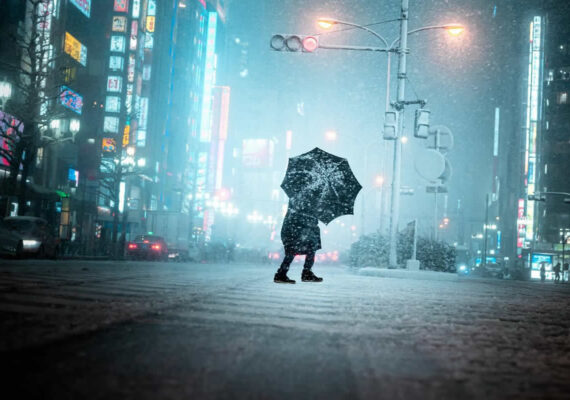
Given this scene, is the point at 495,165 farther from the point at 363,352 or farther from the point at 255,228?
the point at 363,352

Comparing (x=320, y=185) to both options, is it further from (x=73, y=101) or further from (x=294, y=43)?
(x=73, y=101)

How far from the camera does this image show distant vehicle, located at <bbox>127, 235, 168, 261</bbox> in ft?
96.9

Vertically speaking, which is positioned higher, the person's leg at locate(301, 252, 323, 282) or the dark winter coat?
the dark winter coat

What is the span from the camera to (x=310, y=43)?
17.0 metres

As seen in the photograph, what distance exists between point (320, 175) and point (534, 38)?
233 feet

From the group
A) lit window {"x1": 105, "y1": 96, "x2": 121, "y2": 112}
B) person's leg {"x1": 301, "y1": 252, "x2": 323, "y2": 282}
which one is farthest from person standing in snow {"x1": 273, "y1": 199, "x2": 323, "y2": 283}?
lit window {"x1": 105, "y1": 96, "x2": 121, "y2": 112}

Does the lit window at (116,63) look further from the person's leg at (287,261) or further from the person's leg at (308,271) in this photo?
the person's leg at (287,261)

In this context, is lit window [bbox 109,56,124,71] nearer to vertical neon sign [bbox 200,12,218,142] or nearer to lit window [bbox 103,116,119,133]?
lit window [bbox 103,116,119,133]

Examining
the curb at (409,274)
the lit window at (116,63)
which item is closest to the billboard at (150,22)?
the lit window at (116,63)

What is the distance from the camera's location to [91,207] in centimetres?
4316

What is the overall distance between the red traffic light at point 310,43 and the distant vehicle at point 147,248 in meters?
16.2

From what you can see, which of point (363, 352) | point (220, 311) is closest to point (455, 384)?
point (363, 352)

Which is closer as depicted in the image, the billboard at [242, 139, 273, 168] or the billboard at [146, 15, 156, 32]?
the billboard at [146, 15, 156, 32]

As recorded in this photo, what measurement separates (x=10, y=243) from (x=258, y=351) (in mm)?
17639
